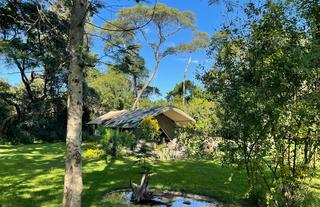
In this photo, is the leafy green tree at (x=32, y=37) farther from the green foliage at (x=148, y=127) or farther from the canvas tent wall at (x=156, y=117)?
the canvas tent wall at (x=156, y=117)

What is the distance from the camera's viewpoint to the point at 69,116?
4910mm

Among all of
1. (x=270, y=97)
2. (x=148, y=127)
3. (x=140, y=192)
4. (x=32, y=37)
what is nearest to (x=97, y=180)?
(x=140, y=192)

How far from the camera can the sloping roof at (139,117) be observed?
72.8ft

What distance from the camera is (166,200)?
8062mm

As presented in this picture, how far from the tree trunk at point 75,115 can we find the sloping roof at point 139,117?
16.5 meters

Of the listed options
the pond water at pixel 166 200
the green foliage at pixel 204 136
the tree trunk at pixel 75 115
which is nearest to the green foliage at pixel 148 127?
the pond water at pixel 166 200

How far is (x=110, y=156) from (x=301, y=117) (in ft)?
38.1

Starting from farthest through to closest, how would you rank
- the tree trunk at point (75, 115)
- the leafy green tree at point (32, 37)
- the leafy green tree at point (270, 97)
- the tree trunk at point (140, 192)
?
the tree trunk at point (140, 192), the leafy green tree at point (32, 37), the leafy green tree at point (270, 97), the tree trunk at point (75, 115)

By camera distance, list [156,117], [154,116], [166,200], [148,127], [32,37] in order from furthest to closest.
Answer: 1. [156,117]
2. [154,116]
3. [148,127]
4. [32,37]
5. [166,200]

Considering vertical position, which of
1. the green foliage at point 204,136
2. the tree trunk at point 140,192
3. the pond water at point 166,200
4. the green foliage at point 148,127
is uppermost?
the green foliage at point 148,127

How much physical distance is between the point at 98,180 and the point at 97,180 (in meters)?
0.03

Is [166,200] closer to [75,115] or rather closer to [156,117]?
[75,115]

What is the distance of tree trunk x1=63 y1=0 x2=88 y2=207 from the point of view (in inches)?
191

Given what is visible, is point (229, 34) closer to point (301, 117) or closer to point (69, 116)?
point (301, 117)
